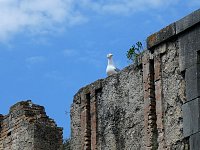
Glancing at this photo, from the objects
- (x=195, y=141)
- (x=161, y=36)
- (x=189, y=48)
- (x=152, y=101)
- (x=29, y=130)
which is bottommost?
(x=195, y=141)

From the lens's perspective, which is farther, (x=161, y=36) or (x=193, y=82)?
(x=161, y=36)

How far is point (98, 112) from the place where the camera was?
1317 centimetres

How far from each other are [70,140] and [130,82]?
5.59ft

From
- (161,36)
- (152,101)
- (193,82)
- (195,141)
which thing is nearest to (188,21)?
(161,36)

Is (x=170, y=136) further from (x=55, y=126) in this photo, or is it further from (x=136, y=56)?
(x=55, y=126)

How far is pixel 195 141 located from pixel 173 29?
5.70ft

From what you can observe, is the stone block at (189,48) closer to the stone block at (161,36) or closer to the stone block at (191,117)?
the stone block at (161,36)

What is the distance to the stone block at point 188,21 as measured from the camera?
37.7 feet

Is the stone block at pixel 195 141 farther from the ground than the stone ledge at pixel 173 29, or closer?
closer

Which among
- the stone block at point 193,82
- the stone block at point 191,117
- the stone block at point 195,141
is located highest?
A: the stone block at point 193,82

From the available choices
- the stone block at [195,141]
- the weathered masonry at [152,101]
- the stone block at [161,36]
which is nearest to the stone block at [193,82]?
the weathered masonry at [152,101]

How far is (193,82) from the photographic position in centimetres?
1144

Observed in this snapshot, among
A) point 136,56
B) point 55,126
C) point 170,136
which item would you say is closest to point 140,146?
point 170,136

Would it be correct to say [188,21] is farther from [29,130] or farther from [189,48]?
[29,130]
